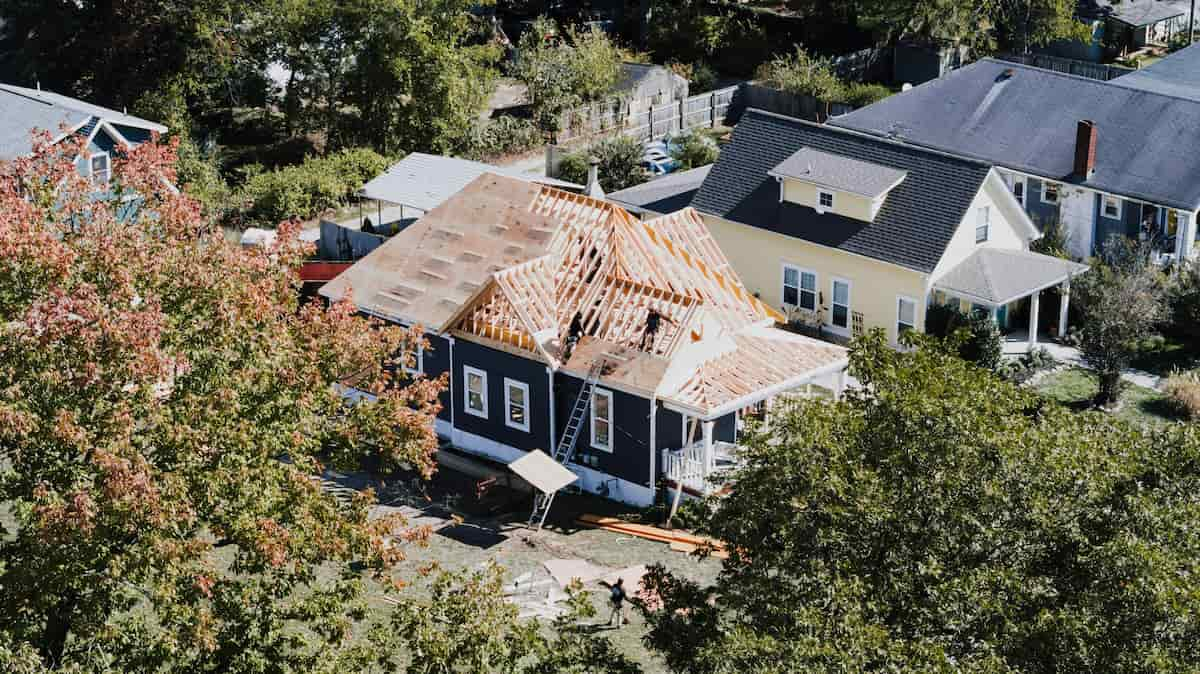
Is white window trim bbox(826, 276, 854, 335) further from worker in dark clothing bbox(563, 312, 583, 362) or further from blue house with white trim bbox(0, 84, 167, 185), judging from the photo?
blue house with white trim bbox(0, 84, 167, 185)

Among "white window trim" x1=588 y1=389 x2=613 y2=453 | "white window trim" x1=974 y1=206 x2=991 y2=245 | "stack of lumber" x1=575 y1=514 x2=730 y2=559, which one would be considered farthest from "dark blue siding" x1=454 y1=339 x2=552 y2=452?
"white window trim" x1=974 y1=206 x2=991 y2=245

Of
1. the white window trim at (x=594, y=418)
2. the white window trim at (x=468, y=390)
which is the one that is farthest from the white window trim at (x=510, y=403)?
the white window trim at (x=594, y=418)

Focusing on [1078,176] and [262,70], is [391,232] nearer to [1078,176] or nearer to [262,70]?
[262,70]

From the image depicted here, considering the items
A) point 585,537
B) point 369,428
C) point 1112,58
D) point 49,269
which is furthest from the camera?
point 1112,58

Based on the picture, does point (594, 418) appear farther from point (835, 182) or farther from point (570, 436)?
point (835, 182)

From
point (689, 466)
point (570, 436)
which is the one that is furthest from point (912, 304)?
point (570, 436)

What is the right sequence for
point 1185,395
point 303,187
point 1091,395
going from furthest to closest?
point 303,187 < point 1091,395 < point 1185,395

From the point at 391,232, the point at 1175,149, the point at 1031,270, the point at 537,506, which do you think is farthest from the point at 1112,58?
the point at 537,506

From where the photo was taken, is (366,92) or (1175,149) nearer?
(1175,149)
